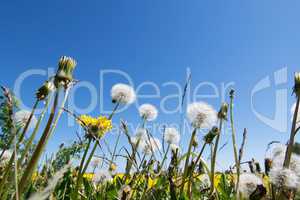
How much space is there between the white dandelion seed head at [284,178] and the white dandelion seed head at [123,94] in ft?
4.90

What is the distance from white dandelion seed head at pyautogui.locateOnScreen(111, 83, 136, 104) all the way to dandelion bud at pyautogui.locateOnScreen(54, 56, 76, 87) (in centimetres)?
154

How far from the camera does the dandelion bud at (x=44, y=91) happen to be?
104 centimetres

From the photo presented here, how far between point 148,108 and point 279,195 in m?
2.14

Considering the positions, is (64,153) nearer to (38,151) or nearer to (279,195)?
(38,151)

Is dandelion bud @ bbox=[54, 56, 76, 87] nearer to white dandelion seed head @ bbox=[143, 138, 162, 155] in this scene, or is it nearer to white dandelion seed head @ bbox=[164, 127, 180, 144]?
white dandelion seed head @ bbox=[143, 138, 162, 155]

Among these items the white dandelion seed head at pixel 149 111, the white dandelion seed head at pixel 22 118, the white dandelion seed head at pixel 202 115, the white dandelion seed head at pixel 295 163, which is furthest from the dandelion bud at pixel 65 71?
the white dandelion seed head at pixel 149 111

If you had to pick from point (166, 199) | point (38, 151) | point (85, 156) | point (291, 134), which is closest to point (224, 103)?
point (291, 134)

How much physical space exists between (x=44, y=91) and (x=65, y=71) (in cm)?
22

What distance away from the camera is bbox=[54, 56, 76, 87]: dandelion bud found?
0.84m

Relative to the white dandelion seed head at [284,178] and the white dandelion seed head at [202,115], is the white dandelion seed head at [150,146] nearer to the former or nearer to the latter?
the white dandelion seed head at [202,115]

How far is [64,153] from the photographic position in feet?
5.18

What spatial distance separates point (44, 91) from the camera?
1056 mm

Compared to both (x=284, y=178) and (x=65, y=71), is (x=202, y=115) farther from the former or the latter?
(x=65, y=71)

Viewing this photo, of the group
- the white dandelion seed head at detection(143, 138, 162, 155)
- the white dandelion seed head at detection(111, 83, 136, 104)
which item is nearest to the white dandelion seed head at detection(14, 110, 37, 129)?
the white dandelion seed head at detection(143, 138, 162, 155)
